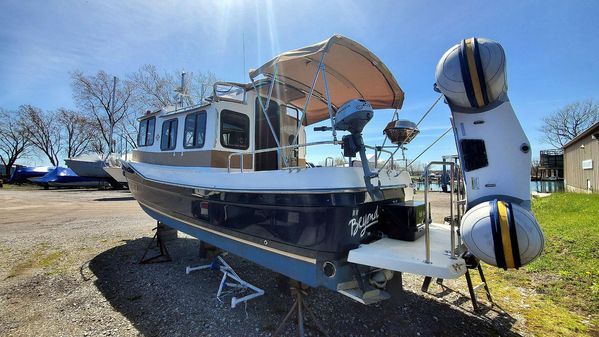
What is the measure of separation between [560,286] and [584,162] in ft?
56.2

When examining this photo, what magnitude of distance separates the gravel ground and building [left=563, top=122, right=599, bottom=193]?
1576cm

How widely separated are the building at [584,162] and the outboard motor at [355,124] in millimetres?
17057

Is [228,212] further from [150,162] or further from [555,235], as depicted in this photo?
[555,235]

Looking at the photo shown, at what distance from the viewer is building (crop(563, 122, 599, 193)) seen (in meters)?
14.8

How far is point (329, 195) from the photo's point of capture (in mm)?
2645

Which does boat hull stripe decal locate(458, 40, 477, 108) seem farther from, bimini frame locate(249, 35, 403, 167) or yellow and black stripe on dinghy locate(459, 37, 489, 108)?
bimini frame locate(249, 35, 403, 167)

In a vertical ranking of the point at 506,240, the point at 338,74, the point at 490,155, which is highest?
the point at 338,74

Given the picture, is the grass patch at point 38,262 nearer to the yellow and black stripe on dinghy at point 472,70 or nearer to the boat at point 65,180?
the yellow and black stripe on dinghy at point 472,70

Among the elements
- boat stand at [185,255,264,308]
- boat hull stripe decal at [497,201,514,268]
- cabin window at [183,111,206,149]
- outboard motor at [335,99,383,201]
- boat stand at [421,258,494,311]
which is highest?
cabin window at [183,111,206,149]

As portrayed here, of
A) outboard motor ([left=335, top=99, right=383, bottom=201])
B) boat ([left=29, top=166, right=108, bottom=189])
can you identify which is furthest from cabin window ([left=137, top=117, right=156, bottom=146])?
boat ([left=29, top=166, right=108, bottom=189])

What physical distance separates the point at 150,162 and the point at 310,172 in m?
4.87

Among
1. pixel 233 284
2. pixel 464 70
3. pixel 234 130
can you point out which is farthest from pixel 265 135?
pixel 464 70

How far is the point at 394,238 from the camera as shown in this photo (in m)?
3.17

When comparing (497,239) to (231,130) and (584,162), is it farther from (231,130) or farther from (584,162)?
(584,162)
